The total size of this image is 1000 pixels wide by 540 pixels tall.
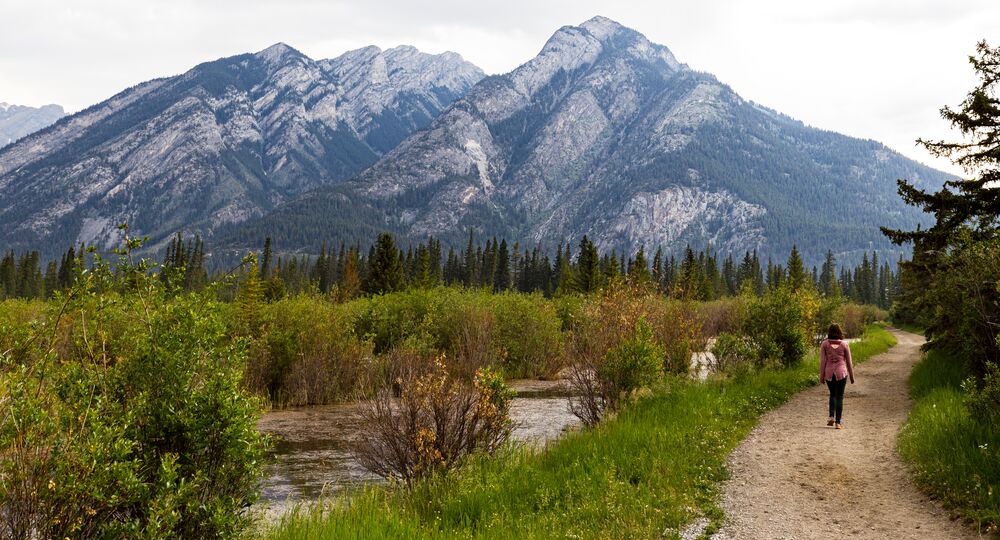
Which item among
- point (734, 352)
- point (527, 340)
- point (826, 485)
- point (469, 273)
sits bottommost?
point (826, 485)

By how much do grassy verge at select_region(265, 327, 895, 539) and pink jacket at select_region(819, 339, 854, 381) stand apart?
8.53 feet

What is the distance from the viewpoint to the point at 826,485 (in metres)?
9.64

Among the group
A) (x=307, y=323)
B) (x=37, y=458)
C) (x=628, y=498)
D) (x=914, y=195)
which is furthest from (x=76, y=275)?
(x=914, y=195)

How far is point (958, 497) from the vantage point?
8055 millimetres

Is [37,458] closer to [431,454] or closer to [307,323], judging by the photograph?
[431,454]

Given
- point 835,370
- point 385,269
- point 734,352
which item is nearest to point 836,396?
point 835,370

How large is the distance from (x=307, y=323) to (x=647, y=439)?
18.2 m

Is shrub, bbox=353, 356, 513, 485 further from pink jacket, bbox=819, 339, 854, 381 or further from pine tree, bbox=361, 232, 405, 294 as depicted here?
pine tree, bbox=361, 232, 405, 294

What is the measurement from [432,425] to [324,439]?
9.02 metres

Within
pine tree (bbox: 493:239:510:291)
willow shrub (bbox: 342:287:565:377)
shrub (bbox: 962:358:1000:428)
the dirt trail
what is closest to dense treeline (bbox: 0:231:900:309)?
pine tree (bbox: 493:239:510:291)

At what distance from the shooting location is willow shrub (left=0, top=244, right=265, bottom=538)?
4.96 metres

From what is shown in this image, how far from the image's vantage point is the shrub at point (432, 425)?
11047 mm

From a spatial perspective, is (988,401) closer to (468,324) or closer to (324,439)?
(324,439)

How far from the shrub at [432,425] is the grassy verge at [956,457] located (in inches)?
289
